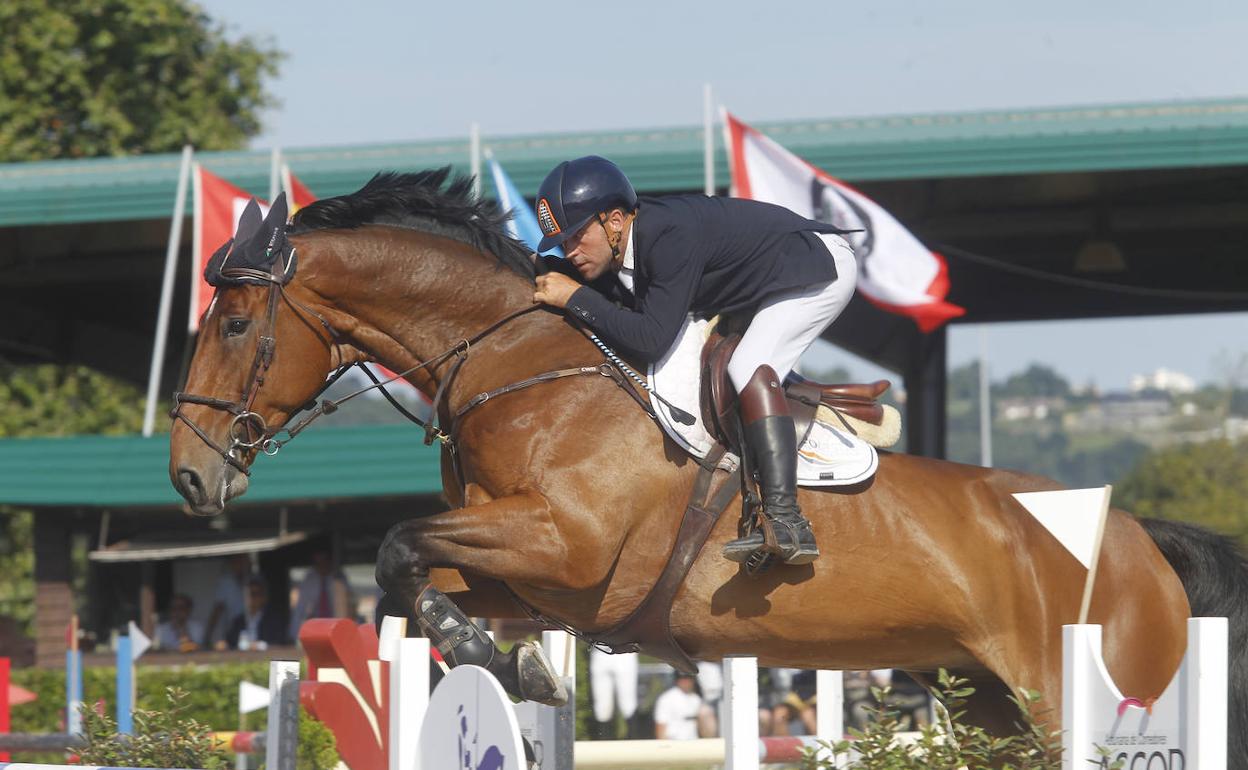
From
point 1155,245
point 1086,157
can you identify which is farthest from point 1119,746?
point 1155,245

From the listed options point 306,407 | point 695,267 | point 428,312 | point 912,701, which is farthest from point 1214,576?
point 912,701

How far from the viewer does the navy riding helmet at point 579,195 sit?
4145mm

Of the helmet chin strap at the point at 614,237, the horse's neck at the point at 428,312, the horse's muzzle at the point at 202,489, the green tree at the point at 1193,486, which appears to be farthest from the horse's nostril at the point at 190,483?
the green tree at the point at 1193,486

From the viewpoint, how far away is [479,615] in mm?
4344

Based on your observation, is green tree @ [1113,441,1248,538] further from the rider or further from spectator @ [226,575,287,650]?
the rider

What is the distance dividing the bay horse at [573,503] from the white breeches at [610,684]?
19.6 ft

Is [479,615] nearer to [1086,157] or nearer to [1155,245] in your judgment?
[1086,157]

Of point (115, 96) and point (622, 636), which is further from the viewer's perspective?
point (115, 96)

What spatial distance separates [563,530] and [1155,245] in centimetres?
1346

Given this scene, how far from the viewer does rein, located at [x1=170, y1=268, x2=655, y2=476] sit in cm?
411

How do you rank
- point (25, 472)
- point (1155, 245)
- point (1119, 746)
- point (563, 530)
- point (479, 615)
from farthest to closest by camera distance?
1. point (1155, 245)
2. point (25, 472)
3. point (479, 615)
4. point (563, 530)
5. point (1119, 746)

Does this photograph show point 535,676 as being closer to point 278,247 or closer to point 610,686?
point 278,247

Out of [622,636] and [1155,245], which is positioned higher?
[1155,245]

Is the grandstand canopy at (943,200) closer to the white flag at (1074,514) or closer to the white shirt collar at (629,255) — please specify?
the white flag at (1074,514)
